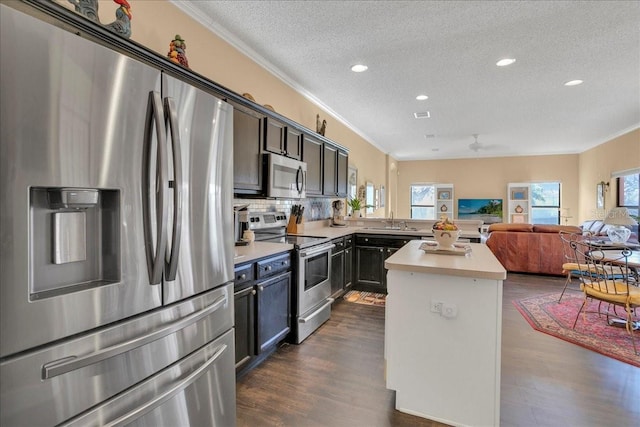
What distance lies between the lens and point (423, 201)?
10633mm

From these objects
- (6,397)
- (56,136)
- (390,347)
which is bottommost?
(390,347)

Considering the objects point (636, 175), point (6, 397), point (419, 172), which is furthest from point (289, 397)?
point (419, 172)

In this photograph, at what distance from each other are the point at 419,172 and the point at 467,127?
4.37 m

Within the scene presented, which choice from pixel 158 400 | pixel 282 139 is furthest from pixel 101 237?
pixel 282 139

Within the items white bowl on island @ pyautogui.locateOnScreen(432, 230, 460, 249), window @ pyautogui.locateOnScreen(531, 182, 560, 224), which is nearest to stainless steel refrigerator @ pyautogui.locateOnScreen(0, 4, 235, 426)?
white bowl on island @ pyautogui.locateOnScreen(432, 230, 460, 249)

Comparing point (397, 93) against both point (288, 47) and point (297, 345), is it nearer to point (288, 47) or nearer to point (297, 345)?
point (288, 47)

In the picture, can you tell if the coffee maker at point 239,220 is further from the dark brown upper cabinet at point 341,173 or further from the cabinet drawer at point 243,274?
the dark brown upper cabinet at point 341,173

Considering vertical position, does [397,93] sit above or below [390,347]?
above

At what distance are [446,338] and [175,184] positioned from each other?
162 cm

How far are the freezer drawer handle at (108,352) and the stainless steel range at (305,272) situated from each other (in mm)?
1476

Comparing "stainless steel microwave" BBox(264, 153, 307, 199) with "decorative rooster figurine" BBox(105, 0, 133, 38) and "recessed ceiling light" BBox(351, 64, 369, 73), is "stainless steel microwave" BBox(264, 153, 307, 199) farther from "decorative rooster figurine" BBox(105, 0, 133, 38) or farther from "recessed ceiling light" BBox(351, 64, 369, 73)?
"decorative rooster figurine" BBox(105, 0, 133, 38)

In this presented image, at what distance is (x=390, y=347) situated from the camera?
1.94 metres

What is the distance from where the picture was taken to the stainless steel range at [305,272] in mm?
2811

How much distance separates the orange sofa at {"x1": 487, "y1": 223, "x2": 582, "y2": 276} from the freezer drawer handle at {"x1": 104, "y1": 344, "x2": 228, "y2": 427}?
5573 millimetres
